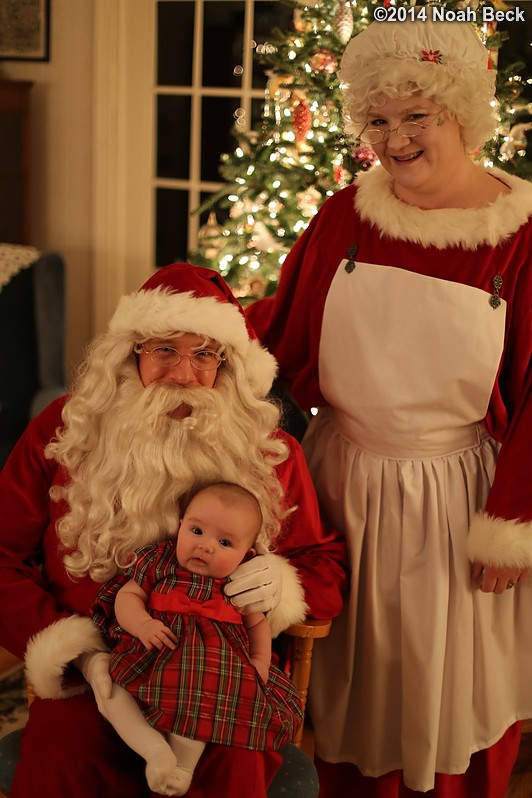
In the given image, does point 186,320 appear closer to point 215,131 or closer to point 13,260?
point 13,260

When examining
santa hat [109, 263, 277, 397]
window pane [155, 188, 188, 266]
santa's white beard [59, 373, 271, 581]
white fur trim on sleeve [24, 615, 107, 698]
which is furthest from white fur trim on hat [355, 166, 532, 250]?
window pane [155, 188, 188, 266]

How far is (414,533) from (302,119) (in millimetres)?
1596

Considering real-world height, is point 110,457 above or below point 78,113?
below

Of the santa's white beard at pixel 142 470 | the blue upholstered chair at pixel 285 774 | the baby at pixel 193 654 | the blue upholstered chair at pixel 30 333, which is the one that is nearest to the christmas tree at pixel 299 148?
the blue upholstered chair at pixel 30 333

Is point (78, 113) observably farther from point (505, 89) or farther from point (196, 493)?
point (196, 493)

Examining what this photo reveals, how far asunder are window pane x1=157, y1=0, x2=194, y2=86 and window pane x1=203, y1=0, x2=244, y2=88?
0.09 m

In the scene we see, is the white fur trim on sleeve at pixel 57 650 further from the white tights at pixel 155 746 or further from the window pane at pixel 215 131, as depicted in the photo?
the window pane at pixel 215 131

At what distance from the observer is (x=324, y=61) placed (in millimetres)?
2873

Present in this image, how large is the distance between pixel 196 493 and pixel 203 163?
3283mm

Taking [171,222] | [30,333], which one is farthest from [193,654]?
[171,222]

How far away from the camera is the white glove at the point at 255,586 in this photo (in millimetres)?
1717

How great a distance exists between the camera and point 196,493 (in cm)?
178

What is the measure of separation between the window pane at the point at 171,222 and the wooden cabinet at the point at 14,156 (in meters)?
0.74

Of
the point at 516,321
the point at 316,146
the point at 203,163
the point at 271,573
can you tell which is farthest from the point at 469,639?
the point at 203,163
